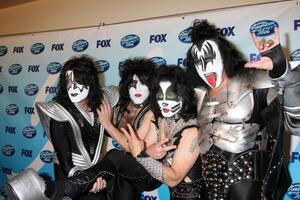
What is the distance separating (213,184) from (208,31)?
0.62m

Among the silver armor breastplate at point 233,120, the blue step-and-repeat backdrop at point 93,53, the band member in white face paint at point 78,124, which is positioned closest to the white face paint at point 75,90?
the band member in white face paint at point 78,124

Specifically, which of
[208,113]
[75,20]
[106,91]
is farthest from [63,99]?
[75,20]

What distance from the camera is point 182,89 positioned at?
1456 mm

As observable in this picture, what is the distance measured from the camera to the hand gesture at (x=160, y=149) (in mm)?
1416

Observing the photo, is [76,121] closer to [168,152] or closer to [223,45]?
[168,152]

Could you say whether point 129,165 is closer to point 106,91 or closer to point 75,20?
point 106,91

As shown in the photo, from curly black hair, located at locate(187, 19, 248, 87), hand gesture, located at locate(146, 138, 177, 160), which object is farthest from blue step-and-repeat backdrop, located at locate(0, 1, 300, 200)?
hand gesture, located at locate(146, 138, 177, 160)

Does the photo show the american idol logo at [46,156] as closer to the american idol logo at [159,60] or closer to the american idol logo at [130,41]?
the american idol logo at [130,41]

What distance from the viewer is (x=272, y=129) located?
125 cm

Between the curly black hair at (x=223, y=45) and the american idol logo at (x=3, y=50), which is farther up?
the american idol logo at (x=3, y=50)

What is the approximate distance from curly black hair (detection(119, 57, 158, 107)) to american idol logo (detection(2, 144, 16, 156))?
1.43 meters

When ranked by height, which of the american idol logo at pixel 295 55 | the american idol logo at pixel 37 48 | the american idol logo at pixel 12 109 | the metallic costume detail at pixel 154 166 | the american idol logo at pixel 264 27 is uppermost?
the american idol logo at pixel 37 48

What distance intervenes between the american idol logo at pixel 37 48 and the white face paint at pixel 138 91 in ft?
4.08

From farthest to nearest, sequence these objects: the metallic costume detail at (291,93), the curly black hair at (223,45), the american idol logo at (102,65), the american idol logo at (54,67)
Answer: the american idol logo at (54,67), the american idol logo at (102,65), the curly black hair at (223,45), the metallic costume detail at (291,93)
